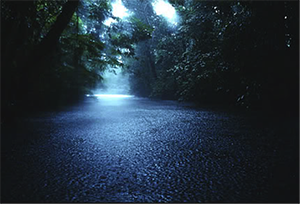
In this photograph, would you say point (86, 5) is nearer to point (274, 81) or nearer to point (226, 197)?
point (274, 81)

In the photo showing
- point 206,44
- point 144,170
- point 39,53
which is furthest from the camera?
point 206,44

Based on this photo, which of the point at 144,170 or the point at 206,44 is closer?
the point at 144,170

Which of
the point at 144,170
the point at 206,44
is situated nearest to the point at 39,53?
the point at 144,170

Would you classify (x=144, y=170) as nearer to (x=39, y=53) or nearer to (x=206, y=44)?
(x=39, y=53)

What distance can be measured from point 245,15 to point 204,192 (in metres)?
4.90

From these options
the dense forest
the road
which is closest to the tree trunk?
the dense forest

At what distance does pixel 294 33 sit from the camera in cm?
413

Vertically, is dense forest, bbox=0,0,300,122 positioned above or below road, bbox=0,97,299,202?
above

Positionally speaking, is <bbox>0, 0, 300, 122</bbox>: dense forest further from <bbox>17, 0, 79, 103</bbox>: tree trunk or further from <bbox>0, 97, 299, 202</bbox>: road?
<bbox>0, 97, 299, 202</bbox>: road

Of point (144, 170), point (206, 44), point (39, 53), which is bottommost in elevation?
point (144, 170)

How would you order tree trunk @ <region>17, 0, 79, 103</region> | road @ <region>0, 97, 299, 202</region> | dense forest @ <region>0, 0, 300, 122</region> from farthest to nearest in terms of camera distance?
tree trunk @ <region>17, 0, 79, 103</region> → dense forest @ <region>0, 0, 300, 122</region> → road @ <region>0, 97, 299, 202</region>

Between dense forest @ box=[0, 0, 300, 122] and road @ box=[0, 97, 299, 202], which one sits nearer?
road @ box=[0, 97, 299, 202]

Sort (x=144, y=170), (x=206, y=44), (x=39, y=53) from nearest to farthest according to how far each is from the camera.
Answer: (x=144, y=170) < (x=39, y=53) < (x=206, y=44)

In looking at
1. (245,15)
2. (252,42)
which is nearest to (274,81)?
(252,42)
